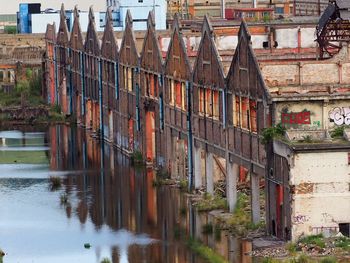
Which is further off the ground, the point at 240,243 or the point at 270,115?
the point at 270,115

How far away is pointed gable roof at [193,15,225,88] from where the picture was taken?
169 ft

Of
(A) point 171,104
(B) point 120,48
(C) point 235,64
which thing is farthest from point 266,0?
(C) point 235,64

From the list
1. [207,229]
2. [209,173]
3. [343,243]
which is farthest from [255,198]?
[209,173]

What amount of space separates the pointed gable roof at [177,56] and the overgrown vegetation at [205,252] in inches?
497

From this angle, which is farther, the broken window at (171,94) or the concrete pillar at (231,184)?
the broken window at (171,94)

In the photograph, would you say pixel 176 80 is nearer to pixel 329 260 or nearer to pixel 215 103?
pixel 215 103

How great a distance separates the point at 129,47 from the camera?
6806 centimetres

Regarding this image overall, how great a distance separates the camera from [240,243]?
44406 millimetres

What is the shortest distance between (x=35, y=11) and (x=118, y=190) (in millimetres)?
78692

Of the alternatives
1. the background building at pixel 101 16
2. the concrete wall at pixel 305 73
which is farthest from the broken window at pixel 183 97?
the background building at pixel 101 16

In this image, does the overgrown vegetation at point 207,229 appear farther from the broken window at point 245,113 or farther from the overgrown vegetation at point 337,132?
the overgrown vegetation at point 337,132

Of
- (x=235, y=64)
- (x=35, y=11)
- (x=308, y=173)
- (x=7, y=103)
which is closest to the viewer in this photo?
(x=308, y=173)

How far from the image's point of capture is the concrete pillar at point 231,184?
49.6 metres

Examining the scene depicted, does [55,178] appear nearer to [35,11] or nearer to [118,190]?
[118,190]
